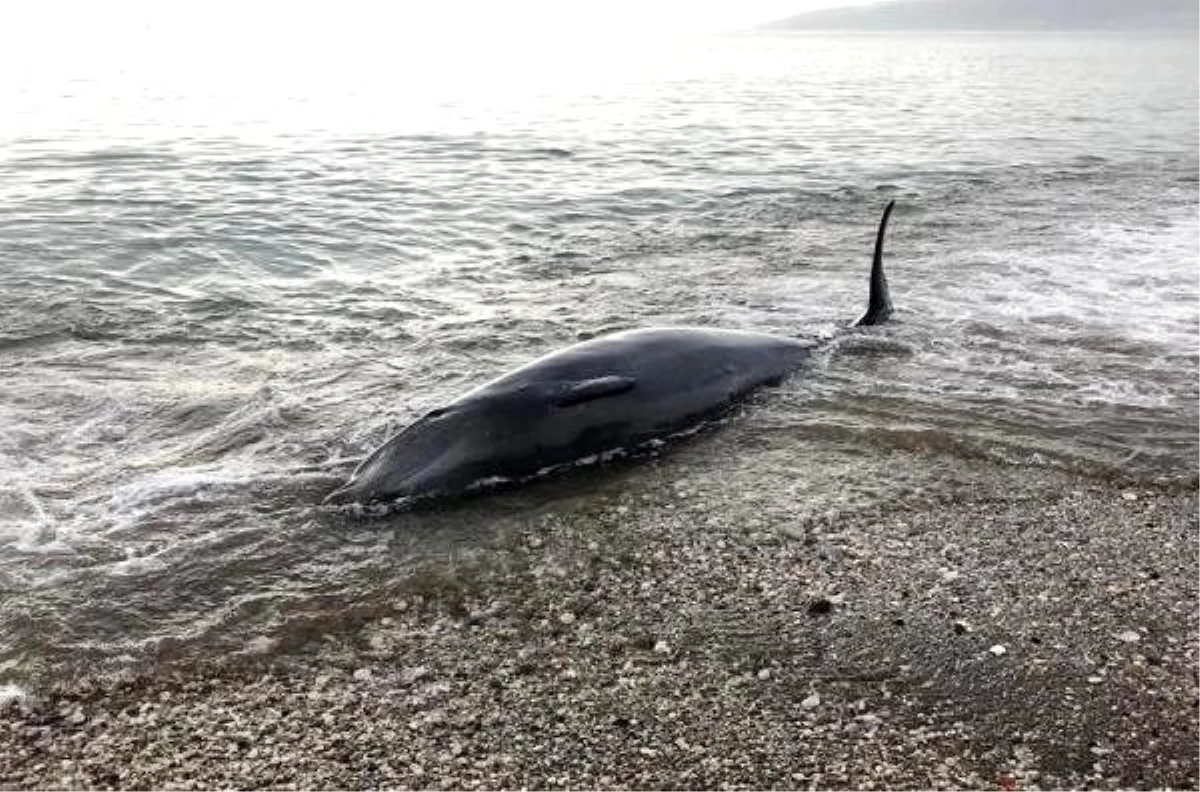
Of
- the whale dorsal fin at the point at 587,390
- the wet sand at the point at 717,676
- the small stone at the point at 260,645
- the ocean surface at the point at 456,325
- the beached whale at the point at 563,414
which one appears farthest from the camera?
the whale dorsal fin at the point at 587,390

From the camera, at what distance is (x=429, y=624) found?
5797mm

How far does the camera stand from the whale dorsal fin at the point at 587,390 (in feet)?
25.7

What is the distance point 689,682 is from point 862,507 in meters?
2.29

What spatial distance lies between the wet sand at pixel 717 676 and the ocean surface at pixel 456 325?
15.7 inches

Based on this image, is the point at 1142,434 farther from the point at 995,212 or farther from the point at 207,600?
the point at 995,212

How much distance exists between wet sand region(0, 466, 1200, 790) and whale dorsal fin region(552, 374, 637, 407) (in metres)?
1.21

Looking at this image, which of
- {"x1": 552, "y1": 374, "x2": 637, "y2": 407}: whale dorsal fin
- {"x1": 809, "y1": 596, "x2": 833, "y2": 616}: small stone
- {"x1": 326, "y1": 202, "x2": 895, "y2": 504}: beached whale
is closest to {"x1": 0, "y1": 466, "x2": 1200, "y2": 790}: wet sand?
{"x1": 809, "y1": 596, "x2": 833, "y2": 616}: small stone

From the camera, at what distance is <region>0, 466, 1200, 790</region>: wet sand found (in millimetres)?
4668

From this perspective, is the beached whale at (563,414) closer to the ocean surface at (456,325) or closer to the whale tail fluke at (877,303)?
the ocean surface at (456,325)

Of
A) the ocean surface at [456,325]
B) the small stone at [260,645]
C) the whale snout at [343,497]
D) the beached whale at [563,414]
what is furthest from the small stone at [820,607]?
the whale snout at [343,497]

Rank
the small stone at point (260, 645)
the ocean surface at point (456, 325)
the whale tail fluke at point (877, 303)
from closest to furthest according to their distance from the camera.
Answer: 1. the small stone at point (260, 645)
2. the ocean surface at point (456, 325)
3. the whale tail fluke at point (877, 303)

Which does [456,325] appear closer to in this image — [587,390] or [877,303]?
[587,390]

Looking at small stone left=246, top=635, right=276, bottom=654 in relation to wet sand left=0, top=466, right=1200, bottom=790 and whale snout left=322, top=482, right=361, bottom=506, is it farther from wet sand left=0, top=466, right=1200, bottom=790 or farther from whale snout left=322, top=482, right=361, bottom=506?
whale snout left=322, top=482, right=361, bottom=506

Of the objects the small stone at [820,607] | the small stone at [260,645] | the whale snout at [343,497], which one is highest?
the whale snout at [343,497]
